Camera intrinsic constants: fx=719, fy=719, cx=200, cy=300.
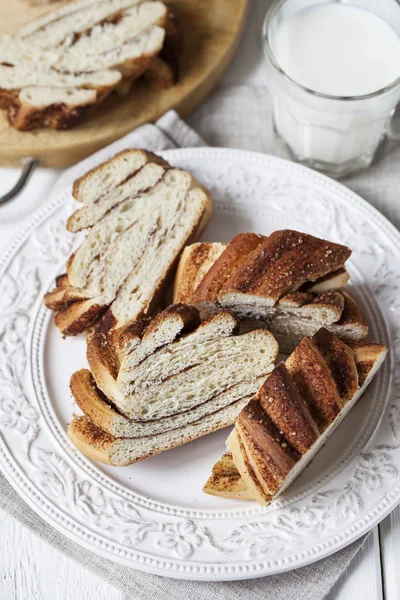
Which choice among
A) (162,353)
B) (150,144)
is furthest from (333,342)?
(150,144)

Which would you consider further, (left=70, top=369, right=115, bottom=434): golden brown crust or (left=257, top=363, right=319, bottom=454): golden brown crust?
(left=70, top=369, right=115, bottom=434): golden brown crust

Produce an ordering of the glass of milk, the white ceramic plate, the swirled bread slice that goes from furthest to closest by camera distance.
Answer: the glass of milk, the swirled bread slice, the white ceramic plate

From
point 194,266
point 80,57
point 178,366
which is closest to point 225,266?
point 194,266

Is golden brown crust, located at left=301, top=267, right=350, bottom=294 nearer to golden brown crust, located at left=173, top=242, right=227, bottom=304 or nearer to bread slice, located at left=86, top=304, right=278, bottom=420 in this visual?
bread slice, located at left=86, top=304, right=278, bottom=420

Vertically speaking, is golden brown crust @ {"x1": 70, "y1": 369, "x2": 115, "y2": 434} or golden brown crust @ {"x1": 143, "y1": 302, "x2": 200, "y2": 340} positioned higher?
golden brown crust @ {"x1": 143, "y1": 302, "x2": 200, "y2": 340}

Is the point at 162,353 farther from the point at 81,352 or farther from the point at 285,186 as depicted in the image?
the point at 285,186

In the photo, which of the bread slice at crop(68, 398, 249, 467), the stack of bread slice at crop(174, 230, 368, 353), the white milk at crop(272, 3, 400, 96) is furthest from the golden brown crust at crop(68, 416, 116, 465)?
the white milk at crop(272, 3, 400, 96)

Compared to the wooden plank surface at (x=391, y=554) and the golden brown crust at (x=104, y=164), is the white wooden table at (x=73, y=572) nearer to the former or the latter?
the wooden plank surface at (x=391, y=554)
